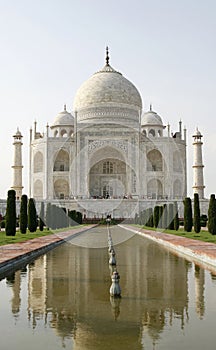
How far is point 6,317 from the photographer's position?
11.4 ft

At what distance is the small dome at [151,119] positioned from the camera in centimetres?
3494

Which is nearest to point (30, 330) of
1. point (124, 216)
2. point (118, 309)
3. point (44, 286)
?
point (118, 309)

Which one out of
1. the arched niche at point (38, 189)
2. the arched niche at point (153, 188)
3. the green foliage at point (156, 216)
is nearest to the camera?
the green foliage at point (156, 216)

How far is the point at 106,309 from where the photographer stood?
12.1ft

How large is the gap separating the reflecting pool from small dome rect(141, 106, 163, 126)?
2906 centimetres

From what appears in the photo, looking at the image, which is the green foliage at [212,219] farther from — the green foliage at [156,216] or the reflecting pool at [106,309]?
the reflecting pool at [106,309]

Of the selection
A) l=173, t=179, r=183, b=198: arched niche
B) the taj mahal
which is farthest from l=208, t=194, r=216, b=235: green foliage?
l=173, t=179, r=183, b=198: arched niche

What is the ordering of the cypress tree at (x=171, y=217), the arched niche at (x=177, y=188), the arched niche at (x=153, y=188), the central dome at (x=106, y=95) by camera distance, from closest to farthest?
the cypress tree at (x=171, y=217) → the arched niche at (x=153, y=188) → the arched niche at (x=177, y=188) → the central dome at (x=106, y=95)

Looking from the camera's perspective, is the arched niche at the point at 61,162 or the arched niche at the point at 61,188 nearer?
the arched niche at the point at 61,188

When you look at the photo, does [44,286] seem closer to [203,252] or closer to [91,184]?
[203,252]

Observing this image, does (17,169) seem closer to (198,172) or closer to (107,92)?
(107,92)

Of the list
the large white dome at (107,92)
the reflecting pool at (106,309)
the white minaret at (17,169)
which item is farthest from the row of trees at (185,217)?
the large white dome at (107,92)

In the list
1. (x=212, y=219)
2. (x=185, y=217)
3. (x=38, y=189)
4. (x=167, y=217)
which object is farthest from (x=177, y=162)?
(x=212, y=219)

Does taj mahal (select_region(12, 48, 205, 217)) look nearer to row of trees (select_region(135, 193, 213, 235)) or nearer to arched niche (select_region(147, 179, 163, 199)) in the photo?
arched niche (select_region(147, 179, 163, 199))
